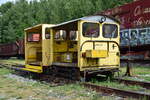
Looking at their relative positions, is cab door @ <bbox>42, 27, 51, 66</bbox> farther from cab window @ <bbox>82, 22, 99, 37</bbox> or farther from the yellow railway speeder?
cab window @ <bbox>82, 22, 99, 37</bbox>

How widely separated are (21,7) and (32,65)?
4933 centimetres

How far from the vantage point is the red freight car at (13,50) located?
31.1m

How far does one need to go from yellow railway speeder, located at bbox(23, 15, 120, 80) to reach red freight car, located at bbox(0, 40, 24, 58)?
19980 mm

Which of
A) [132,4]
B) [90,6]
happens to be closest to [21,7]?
[90,6]

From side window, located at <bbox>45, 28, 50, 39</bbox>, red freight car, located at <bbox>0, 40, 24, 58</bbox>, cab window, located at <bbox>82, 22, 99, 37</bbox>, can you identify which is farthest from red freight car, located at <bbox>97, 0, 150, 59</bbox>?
red freight car, located at <bbox>0, 40, 24, 58</bbox>

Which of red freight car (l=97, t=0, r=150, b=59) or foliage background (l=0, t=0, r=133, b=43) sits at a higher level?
foliage background (l=0, t=0, r=133, b=43)

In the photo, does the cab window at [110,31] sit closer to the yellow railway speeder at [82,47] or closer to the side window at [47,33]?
the yellow railway speeder at [82,47]

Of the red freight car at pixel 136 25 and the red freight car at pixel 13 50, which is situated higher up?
the red freight car at pixel 136 25

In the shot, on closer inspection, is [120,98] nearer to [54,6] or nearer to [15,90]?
[15,90]

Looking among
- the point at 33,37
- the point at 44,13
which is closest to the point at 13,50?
the point at 44,13

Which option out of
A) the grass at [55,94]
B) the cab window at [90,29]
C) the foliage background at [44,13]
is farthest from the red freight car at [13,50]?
the grass at [55,94]

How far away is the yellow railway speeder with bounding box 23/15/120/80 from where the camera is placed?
28.1 ft

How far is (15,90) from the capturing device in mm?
8023

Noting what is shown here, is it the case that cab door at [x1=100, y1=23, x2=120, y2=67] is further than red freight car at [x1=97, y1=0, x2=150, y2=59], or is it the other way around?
red freight car at [x1=97, y1=0, x2=150, y2=59]
